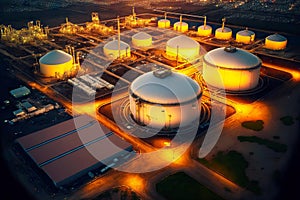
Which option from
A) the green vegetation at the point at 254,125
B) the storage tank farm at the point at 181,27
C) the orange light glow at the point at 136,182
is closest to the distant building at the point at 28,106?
the orange light glow at the point at 136,182

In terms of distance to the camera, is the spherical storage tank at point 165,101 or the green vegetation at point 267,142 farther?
the spherical storage tank at point 165,101

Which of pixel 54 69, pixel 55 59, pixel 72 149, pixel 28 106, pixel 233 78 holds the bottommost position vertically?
pixel 72 149

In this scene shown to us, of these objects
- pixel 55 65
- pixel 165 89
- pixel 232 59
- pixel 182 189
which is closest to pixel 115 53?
pixel 55 65

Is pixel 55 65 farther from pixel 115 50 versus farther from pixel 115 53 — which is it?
pixel 115 50

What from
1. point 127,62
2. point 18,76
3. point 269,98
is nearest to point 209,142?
point 269,98

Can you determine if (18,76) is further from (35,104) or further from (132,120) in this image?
(132,120)

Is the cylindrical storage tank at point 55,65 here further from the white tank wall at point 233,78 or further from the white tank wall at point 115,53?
the white tank wall at point 233,78

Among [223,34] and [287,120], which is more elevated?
[223,34]
